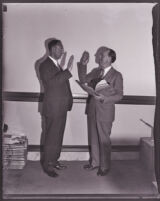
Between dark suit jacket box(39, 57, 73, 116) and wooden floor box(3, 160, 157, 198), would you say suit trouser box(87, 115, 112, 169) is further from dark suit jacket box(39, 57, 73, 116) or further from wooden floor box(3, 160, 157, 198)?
dark suit jacket box(39, 57, 73, 116)

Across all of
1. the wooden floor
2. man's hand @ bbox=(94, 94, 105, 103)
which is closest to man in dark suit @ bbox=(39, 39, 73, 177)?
the wooden floor

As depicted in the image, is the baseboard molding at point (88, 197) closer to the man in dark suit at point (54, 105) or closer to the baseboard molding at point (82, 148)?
the man in dark suit at point (54, 105)

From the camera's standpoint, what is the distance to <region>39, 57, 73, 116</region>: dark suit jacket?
4.58 metres

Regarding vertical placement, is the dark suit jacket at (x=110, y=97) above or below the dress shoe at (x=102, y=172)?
above

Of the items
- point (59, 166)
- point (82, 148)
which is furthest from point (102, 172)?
point (82, 148)

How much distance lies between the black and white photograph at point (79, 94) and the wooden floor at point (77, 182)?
0.01 meters

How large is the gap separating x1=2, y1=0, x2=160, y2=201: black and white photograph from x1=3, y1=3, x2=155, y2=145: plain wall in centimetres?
2

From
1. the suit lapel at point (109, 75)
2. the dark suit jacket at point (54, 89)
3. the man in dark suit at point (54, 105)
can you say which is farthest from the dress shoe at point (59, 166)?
the suit lapel at point (109, 75)

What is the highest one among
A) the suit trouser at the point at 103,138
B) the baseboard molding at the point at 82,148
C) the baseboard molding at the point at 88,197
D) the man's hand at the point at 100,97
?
the man's hand at the point at 100,97

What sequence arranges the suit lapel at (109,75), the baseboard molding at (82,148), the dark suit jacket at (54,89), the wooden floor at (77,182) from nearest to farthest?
the wooden floor at (77,182), the dark suit jacket at (54,89), the suit lapel at (109,75), the baseboard molding at (82,148)

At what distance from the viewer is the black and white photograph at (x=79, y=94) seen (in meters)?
4.75

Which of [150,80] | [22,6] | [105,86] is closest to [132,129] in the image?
[150,80]

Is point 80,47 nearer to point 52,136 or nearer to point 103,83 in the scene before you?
point 103,83

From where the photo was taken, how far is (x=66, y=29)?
5.43 meters
